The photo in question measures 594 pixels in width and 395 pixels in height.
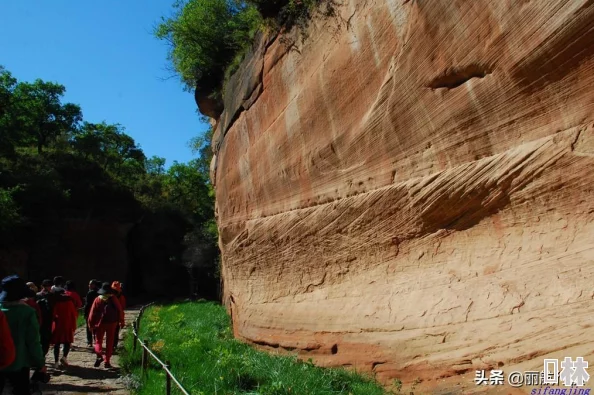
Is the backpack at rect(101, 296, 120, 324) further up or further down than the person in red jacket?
further up

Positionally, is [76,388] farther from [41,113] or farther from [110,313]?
[41,113]

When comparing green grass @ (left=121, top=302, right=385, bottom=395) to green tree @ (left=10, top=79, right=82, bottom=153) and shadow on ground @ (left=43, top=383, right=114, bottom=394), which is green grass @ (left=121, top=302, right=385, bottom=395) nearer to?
shadow on ground @ (left=43, top=383, right=114, bottom=394)

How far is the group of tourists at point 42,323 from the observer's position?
4230 millimetres

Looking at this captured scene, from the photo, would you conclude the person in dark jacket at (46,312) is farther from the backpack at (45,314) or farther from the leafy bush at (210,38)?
the leafy bush at (210,38)

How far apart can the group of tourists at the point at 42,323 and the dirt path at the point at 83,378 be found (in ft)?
0.66

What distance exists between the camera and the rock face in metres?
4.48

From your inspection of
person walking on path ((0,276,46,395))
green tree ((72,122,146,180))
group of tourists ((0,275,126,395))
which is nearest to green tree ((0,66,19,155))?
green tree ((72,122,146,180))

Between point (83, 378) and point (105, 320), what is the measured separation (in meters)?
0.98

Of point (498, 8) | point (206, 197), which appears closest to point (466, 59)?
point (498, 8)

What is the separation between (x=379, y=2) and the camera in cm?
667

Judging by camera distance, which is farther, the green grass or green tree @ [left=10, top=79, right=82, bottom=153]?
green tree @ [left=10, top=79, right=82, bottom=153]

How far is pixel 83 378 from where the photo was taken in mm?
7402

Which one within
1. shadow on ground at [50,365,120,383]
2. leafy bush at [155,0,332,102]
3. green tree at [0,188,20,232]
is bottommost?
shadow on ground at [50,365,120,383]

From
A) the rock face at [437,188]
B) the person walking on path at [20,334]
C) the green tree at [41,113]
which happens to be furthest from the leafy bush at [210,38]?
the green tree at [41,113]
